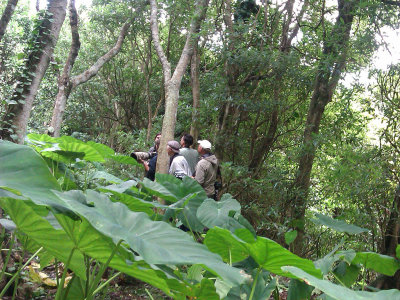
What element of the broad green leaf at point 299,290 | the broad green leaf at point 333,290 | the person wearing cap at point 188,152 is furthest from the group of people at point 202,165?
the broad green leaf at point 333,290

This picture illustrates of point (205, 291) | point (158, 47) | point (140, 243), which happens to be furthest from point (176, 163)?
point (140, 243)

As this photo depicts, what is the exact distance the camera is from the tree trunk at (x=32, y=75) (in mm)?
3844

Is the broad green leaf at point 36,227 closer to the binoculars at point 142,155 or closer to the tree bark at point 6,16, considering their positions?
the tree bark at point 6,16

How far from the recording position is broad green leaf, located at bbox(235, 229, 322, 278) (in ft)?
4.25

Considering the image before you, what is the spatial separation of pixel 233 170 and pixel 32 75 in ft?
11.6

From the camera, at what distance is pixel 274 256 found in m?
1.37

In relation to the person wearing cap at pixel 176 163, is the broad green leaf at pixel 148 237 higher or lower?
higher

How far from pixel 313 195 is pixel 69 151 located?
4735mm

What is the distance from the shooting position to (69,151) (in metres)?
2.52

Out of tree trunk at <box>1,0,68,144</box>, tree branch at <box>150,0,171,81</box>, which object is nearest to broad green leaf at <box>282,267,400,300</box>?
tree trunk at <box>1,0,68,144</box>

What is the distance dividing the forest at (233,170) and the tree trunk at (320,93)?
2 cm

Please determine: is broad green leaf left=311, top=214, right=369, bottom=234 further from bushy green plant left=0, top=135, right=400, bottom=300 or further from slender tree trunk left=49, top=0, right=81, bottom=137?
slender tree trunk left=49, top=0, right=81, bottom=137

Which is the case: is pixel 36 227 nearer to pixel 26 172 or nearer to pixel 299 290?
pixel 26 172

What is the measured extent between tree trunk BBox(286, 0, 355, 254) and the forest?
0.02 meters
